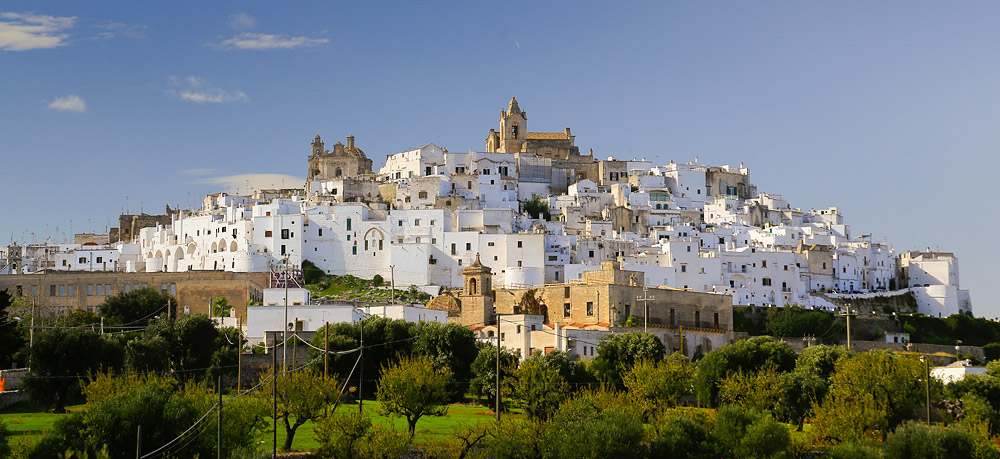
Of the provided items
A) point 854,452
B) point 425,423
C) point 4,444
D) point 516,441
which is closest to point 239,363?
point 425,423

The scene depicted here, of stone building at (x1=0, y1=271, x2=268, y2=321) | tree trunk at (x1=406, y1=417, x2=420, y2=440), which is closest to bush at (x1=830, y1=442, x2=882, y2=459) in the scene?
tree trunk at (x1=406, y1=417, x2=420, y2=440)

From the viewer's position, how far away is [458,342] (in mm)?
57781

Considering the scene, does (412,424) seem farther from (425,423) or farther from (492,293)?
(492,293)

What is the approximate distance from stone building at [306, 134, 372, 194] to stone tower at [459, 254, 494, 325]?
3910 cm

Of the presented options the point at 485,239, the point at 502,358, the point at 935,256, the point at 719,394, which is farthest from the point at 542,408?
the point at 935,256

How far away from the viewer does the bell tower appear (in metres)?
118

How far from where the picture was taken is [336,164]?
109 meters

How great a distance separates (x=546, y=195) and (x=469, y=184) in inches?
371

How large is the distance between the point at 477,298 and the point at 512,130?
53136mm

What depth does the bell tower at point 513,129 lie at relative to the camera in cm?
11825

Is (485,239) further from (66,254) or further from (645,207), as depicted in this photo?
(66,254)

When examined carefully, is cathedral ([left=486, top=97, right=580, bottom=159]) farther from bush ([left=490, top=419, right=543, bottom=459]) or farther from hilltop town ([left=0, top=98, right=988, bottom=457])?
bush ([left=490, top=419, right=543, bottom=459])

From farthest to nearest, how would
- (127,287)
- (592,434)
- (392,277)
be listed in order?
(392,277) < (127,287) < (592,434)

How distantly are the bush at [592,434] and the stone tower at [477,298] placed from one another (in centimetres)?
2382
